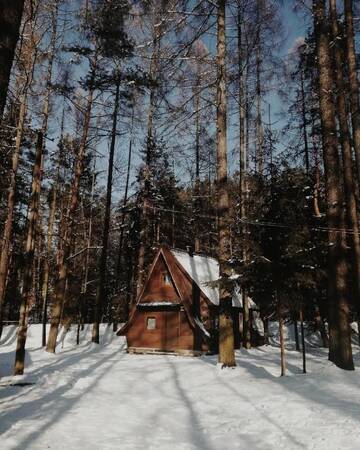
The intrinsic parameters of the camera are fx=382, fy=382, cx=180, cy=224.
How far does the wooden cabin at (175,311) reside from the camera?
68.2 feet

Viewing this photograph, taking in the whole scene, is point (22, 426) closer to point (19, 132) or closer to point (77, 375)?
point (77, 375)

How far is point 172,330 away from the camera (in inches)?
853

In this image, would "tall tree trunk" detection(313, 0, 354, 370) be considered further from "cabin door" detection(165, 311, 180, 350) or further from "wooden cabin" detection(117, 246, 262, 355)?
"cabin door" detection(165, 311, 180, 350)

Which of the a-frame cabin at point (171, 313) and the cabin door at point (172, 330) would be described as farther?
the cabin door at point (172, 330)

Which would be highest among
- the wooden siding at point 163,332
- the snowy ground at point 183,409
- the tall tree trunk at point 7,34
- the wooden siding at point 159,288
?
the tall tree trunk at point 7,34

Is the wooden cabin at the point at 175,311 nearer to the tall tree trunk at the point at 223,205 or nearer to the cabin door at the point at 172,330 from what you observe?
the cabin door at the point at 172,330

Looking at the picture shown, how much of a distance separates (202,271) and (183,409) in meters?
15.7

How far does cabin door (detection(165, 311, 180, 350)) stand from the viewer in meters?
21.4

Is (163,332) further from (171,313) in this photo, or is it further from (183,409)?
(183,409)

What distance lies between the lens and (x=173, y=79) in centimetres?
1248

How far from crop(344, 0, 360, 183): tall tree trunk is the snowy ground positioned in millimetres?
8055

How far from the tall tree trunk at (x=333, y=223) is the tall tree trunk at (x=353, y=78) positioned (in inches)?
70.7

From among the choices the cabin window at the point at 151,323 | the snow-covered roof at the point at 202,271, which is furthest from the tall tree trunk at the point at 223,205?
the cabin window at the point at 151,323

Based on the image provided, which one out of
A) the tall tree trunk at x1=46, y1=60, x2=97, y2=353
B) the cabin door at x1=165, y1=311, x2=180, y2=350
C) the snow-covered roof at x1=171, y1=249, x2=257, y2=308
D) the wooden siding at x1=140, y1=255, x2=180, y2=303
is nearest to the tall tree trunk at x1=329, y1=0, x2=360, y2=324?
the snow-covered roof at x1=171, y1=249, x2=257, y2=308
